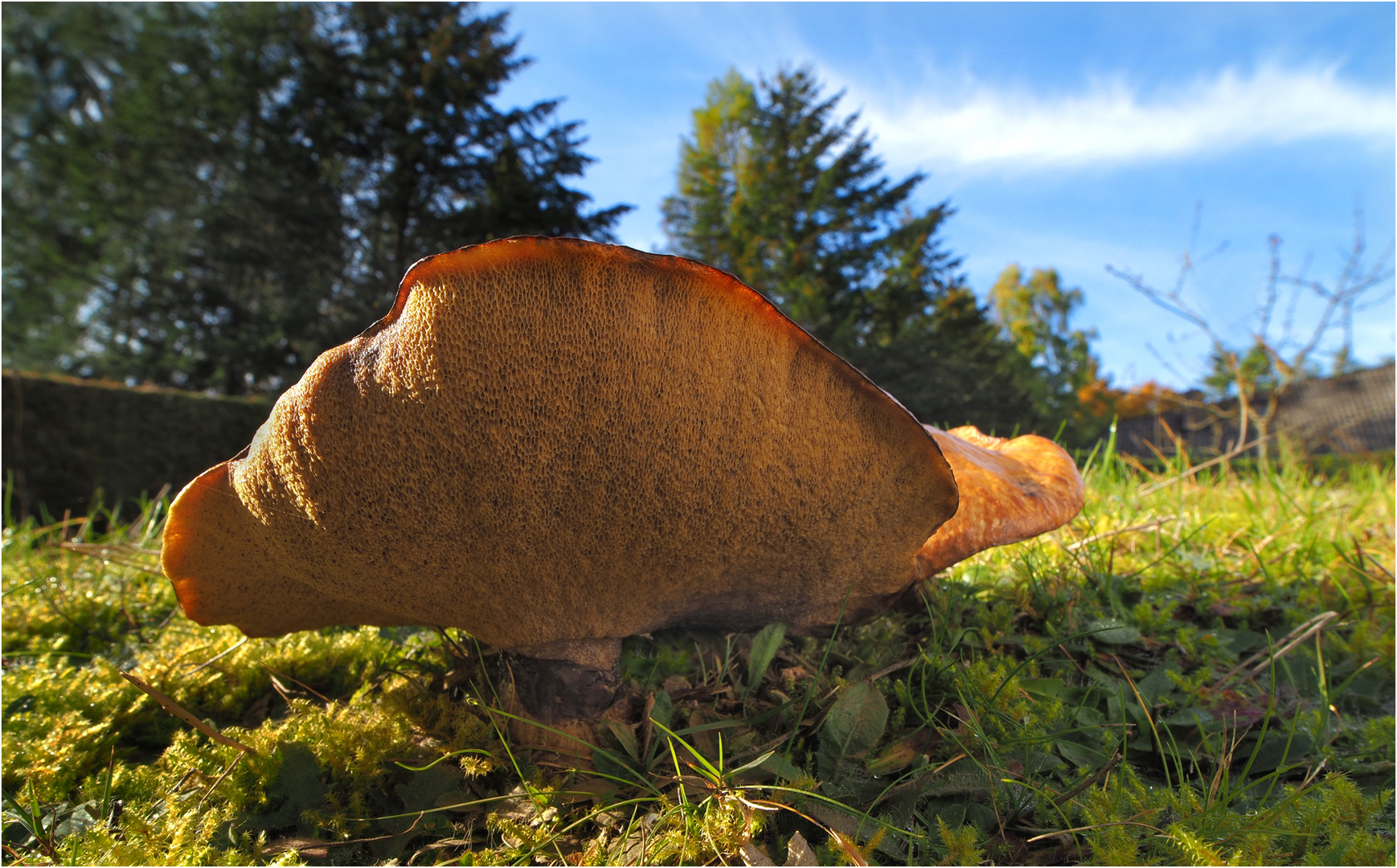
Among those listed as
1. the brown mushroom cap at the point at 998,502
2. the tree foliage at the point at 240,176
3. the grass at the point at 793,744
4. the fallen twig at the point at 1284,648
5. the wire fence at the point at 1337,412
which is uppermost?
the tree foliage at the point at 240,176

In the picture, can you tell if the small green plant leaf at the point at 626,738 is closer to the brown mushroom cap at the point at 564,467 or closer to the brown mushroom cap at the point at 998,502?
the brown mushroom cap at the point at 564,467

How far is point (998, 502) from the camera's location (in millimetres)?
1118

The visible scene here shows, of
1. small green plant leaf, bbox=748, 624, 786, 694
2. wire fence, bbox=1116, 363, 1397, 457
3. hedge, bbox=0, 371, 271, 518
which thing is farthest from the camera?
wire fence, bbox=1116, 363, 1397, 457

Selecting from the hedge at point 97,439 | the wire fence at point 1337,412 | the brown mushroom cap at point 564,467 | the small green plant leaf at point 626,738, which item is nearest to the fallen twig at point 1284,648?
the brown mushroom cap at point 564,467

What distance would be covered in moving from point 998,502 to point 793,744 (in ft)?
1.82

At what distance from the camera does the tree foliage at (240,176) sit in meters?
15.8

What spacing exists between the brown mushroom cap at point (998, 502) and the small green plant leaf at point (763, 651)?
0.31 meters

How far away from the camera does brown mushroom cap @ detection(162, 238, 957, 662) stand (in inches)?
28.4

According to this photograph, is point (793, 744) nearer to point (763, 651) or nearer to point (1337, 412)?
point (763, 651)

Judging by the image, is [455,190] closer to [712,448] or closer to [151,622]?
[151,622]

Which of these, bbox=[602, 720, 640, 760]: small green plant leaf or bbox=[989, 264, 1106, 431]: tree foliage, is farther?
bbox=[989, 264, 1106, 431]: tree foliage

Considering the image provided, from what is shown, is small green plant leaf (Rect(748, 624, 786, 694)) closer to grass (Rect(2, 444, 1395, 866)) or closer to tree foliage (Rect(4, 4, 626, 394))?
grass (Rect(2, 444, 1395, 866))

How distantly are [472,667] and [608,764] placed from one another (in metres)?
0.43

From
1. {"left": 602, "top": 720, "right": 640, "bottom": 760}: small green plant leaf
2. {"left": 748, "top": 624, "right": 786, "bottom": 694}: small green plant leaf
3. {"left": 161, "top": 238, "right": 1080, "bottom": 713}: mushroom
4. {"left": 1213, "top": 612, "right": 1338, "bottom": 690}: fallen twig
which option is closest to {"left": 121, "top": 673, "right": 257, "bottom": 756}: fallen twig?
{"left": 161, "top": 238, "right": 1080, "bottom": 713}: mushroom
